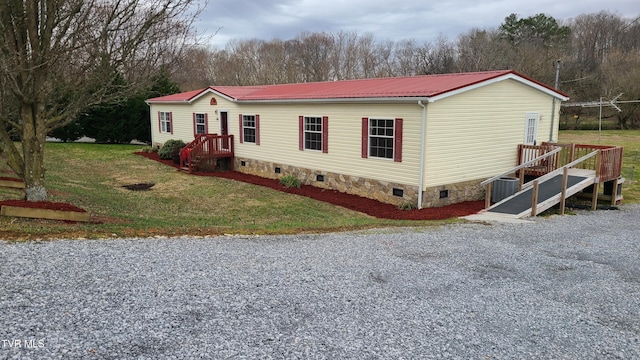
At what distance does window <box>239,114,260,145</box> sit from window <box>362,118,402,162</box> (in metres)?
5.87

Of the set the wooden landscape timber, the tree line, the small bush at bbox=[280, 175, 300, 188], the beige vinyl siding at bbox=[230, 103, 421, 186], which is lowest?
the small bush at bbox=[280, 175, 300, 188]

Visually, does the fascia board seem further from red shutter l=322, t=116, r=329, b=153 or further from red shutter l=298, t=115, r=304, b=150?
red shutter l=298, t=115, r=304, b=150

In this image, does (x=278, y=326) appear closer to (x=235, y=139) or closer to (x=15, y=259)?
(x=15, y=259)

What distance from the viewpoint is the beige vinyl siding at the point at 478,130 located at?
1241 cm

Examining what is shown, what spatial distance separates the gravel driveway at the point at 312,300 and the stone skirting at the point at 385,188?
14.9ft

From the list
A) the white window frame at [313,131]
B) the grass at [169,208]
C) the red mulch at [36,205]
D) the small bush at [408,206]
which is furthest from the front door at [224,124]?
the red mulch at [36,205]

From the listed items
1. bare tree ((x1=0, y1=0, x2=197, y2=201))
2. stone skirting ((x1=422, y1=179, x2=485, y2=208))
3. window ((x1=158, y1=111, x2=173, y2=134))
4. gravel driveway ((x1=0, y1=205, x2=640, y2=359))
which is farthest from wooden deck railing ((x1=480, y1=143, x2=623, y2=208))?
window ((x1=158, y1=111, x2=173, y2=134))

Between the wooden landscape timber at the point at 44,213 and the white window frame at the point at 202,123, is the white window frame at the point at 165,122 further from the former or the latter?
the wooden landscape timber at the point at 44,213

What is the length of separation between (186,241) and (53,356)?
4028 mm

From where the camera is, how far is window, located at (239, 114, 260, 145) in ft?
59.6

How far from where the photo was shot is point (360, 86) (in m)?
15.5

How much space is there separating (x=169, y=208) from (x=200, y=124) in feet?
33.5

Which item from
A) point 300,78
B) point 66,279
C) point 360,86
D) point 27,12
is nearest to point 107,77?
point 27,12

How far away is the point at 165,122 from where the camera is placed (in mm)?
24906
